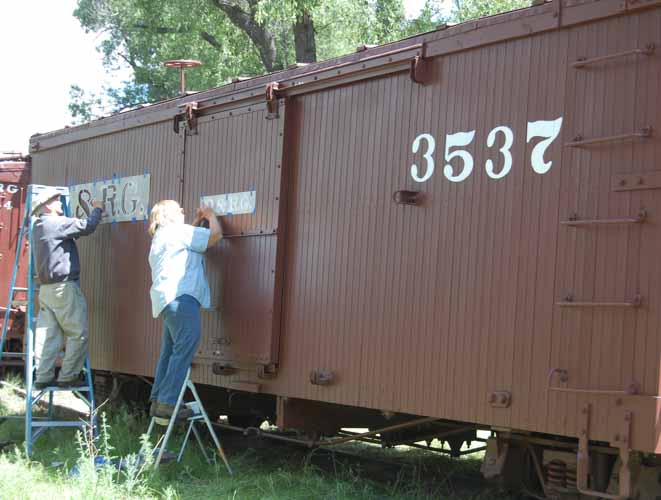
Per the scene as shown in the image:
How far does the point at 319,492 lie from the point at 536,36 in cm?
340

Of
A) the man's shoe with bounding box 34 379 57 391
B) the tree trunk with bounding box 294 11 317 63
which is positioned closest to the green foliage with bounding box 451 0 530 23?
the tree trunk with bounding box 294 11 317 63

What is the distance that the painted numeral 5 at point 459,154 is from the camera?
5148 mm

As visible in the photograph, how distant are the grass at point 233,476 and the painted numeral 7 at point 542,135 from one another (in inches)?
98.5

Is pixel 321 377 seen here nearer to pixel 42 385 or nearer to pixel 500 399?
pixel 500 399

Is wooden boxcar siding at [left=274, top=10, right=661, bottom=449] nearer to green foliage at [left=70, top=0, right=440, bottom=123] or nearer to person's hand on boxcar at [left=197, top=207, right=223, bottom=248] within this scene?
person's hand on boxcar at [left=197, top=207, right=223, bottom=248]

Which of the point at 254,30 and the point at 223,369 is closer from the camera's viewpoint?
the point at 223,369

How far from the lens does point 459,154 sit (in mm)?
5211

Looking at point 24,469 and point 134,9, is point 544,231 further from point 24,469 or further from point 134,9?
point 134,9

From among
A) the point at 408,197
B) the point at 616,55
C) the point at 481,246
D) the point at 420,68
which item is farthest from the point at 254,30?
the point at 616,55

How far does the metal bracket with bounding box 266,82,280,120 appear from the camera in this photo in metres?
6.46

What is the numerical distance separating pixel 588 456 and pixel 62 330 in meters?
5.04

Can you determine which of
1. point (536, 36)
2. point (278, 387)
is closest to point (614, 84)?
point (536, 36)

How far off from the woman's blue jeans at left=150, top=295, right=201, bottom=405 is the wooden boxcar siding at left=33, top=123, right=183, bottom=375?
1.04 metres

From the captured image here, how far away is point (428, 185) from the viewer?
17.6 feet
